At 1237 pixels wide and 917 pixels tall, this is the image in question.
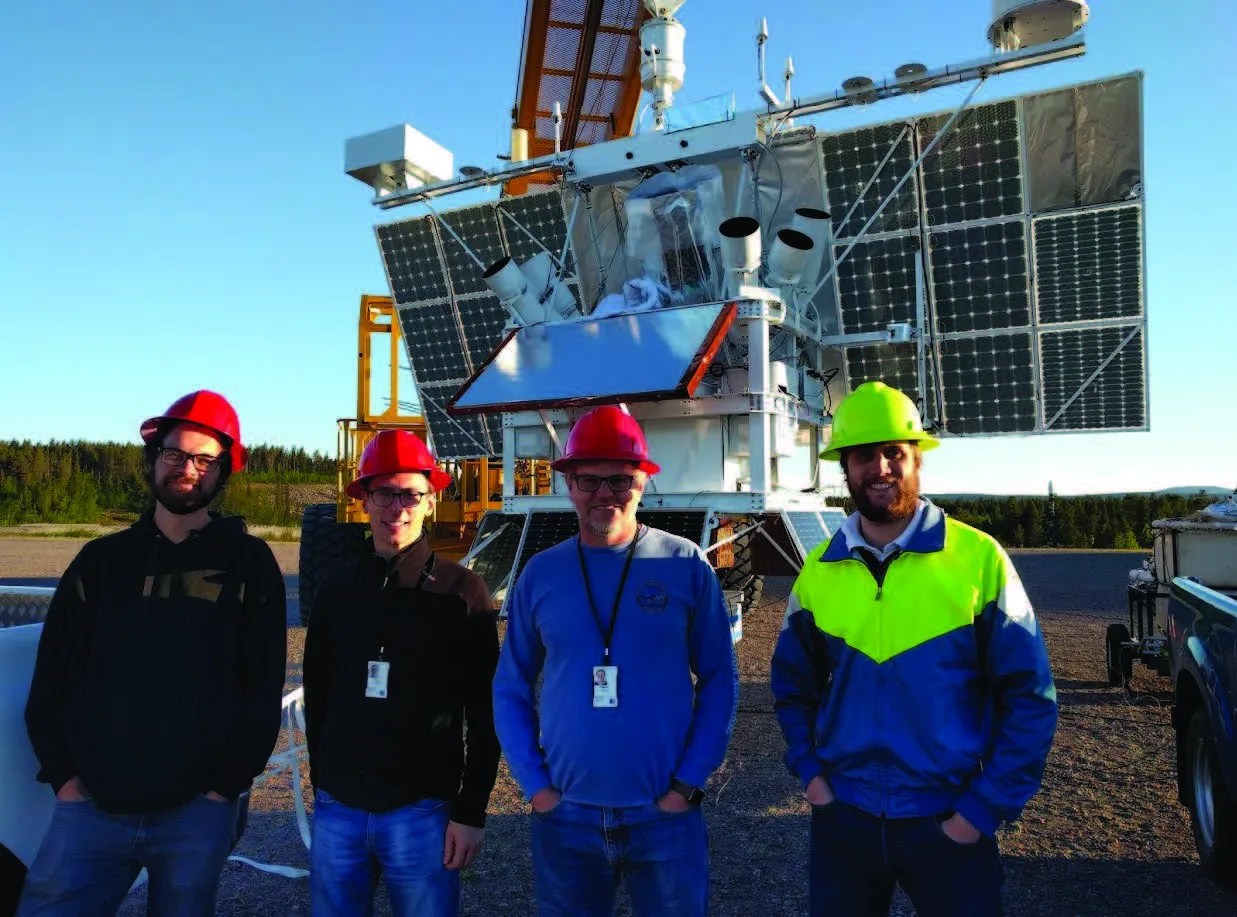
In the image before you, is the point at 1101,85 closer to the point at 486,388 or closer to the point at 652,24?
the point at 652,24

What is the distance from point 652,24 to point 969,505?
27.0 metres

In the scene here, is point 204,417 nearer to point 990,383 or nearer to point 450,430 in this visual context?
point 990,383

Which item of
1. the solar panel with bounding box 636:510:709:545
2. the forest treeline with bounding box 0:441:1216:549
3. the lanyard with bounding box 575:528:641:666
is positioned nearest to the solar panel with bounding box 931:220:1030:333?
the solar panel with bounding box 636:510:709:545

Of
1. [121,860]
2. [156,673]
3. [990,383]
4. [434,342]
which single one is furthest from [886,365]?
[121,860]

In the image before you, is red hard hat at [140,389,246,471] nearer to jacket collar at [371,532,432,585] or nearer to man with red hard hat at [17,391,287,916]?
man with red hard hat at [17,391,287,916]

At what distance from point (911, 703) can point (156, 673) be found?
→ 2.25m

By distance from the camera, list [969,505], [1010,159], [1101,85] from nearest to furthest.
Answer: [1101,85] → [1010,159] → [969,505]

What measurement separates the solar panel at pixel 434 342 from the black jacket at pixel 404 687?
9.11 metres

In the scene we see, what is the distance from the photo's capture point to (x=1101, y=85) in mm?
8273

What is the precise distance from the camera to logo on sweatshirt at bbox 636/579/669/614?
2689 millimetres

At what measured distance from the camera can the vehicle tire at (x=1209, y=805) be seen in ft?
12.6

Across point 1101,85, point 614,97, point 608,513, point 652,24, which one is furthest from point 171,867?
point 614,97

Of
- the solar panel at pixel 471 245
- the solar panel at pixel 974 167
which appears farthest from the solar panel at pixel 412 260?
the solar panel at pixel 974 167

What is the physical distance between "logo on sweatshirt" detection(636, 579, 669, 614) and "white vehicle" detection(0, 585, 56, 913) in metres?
1.97
